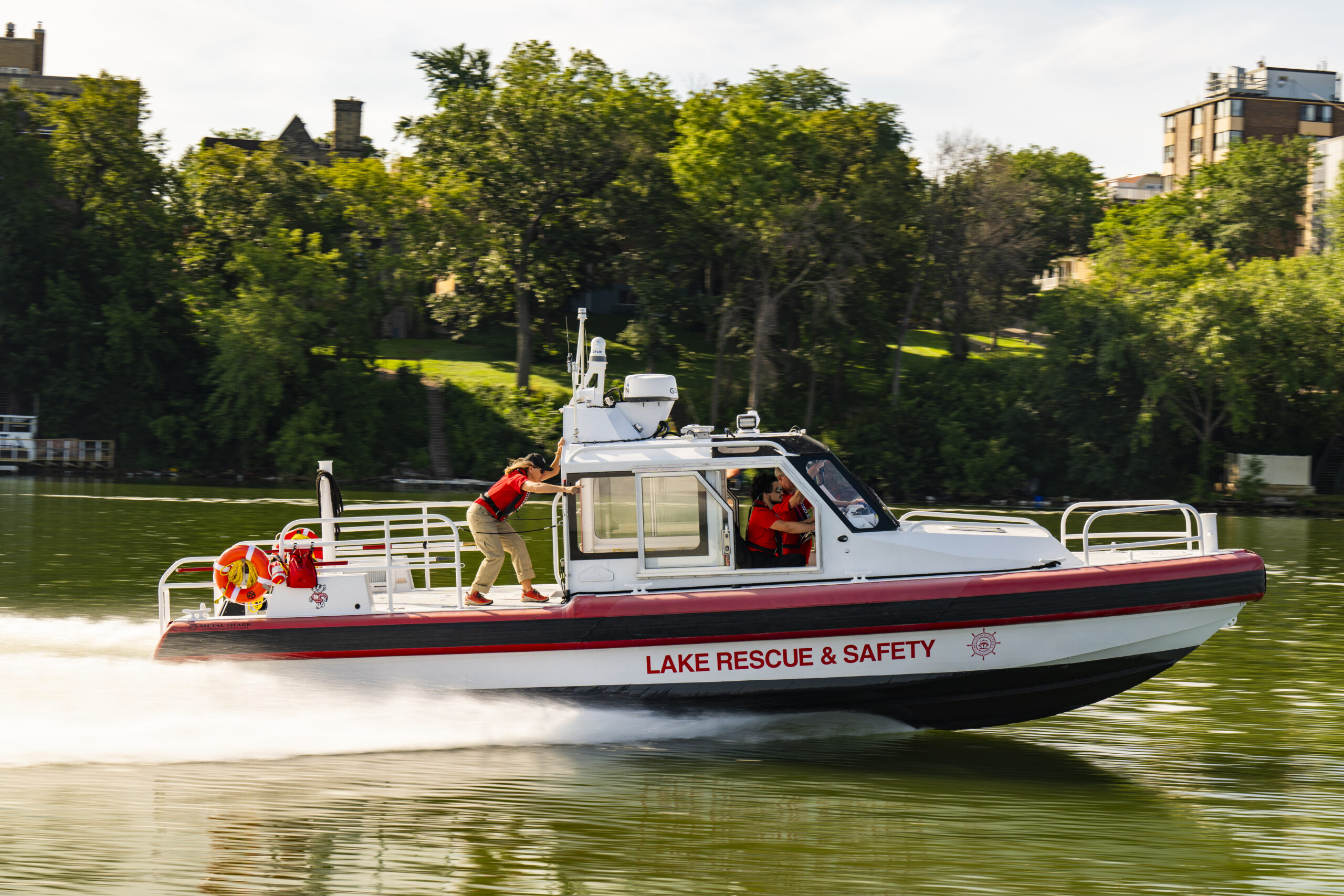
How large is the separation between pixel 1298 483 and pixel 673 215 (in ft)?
82.8

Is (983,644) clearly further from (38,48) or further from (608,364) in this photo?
(38,48)

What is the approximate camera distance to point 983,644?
25.5ft

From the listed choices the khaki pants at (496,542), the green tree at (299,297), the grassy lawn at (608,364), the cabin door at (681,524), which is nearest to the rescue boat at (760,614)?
the cabin door at (681,524)

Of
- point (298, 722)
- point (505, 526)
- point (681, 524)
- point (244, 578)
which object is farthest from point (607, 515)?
point (244, 578)

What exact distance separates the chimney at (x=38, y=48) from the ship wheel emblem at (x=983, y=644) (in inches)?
3272

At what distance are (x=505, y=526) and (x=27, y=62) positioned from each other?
82.7 m

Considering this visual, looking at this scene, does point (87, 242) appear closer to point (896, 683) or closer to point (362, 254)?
point (362, 254)

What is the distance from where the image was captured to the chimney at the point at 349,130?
6925 centimetres

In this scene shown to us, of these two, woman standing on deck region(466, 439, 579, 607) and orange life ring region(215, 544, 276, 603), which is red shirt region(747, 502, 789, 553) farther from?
orange life ring region(215, 544, 276, 603)

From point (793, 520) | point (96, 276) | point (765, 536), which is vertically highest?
point (96, 276)

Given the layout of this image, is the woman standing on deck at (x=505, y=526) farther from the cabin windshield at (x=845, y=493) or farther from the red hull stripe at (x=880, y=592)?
the cabin windshield at (x=845, y=493)

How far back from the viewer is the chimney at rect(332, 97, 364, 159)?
227 ft

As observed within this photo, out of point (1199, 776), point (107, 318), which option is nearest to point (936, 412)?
point (107, 318)

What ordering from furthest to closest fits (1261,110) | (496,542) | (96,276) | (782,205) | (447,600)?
(1261,110)
(96,276)
(782,205)
(447,600)
(496,542)
